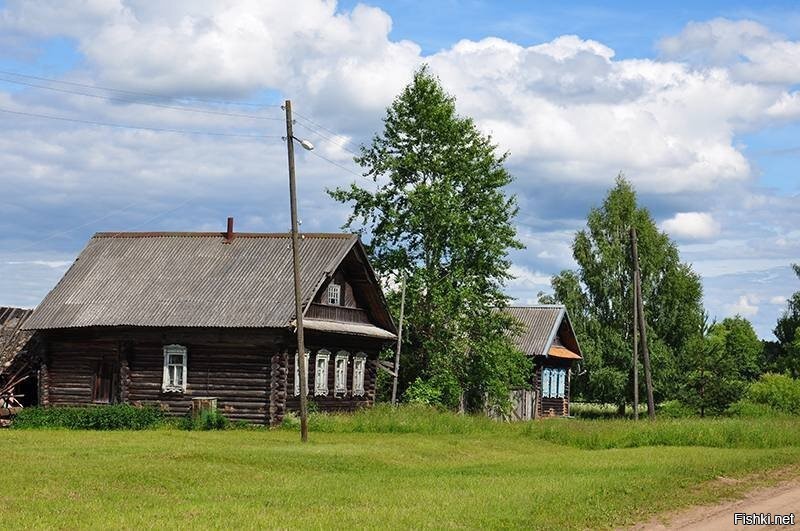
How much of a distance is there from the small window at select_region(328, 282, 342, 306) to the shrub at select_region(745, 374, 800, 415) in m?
22.8

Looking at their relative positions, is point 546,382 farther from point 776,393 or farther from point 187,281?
point 187,281

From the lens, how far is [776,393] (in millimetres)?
56719

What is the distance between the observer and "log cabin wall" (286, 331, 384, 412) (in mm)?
39344

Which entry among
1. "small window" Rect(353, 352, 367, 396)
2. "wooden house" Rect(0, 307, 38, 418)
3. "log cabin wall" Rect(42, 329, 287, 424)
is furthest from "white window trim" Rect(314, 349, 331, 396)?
"wooden house" Rect(0, 307, 38, 418)

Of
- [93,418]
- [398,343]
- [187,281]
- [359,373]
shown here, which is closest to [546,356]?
[398,343]

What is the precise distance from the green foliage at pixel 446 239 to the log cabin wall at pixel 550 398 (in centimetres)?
1131

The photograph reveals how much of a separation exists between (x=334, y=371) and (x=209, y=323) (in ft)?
20.8

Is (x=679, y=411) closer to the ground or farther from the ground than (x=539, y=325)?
closer to the ground

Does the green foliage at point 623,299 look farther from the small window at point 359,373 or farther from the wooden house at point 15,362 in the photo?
the wooden house at point 15,362

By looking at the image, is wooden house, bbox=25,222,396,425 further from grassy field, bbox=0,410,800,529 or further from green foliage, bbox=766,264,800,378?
green foliage, bbox=766,264,800,378

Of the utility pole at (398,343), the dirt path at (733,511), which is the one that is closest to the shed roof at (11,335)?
the utility pole at (398,343)

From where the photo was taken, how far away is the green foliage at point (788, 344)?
3132 inches

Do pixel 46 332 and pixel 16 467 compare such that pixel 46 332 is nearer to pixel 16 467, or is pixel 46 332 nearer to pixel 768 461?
pixel 16 467

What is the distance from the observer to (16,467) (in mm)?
21266
